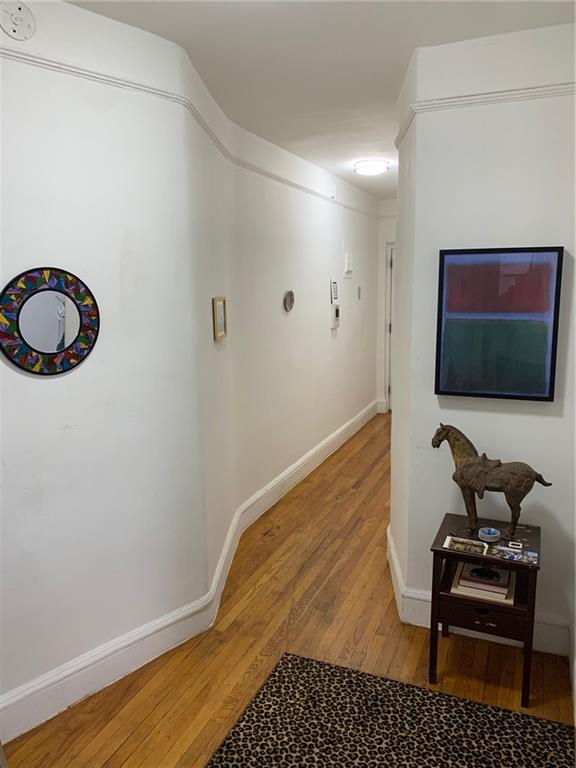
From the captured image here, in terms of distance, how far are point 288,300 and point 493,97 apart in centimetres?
210

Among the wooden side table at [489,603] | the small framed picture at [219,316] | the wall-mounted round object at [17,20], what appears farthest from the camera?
the small framed picture at [219,316]

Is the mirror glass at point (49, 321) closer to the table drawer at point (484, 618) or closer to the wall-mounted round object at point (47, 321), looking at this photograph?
the wall-mounted round object at point (47, 321)

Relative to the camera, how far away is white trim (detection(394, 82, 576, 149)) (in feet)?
7.00

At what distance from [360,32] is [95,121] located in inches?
41.2

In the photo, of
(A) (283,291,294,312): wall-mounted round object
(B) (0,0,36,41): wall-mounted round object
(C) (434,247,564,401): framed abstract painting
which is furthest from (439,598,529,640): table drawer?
(B) (0,0,36,41): wall-mounted round object

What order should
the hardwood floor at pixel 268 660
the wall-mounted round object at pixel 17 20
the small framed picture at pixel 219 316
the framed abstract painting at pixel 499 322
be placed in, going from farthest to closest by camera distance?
the small framed picture at pixel 219 316 → the framed abstract painting at pixel 499 322 → the hardwood floor at pixel 268 660 → the wall-mounted round object at pixel 17 20

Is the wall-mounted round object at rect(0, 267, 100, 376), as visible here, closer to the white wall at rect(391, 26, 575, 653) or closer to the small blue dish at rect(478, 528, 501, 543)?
the white wall at rect(391, 26, 575, 653)

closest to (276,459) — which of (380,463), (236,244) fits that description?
(380,463)

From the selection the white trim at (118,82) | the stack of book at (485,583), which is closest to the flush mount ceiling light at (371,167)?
the white trim at (118,82)

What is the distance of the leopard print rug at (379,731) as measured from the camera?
1902 mm

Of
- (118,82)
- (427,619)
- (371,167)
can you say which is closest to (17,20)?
(118,82)

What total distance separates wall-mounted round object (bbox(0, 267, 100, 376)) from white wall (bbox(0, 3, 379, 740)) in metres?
0.04

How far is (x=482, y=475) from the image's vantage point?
7.32 feet

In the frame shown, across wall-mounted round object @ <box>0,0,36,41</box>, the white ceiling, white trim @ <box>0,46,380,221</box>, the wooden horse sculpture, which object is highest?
the white ceiling
